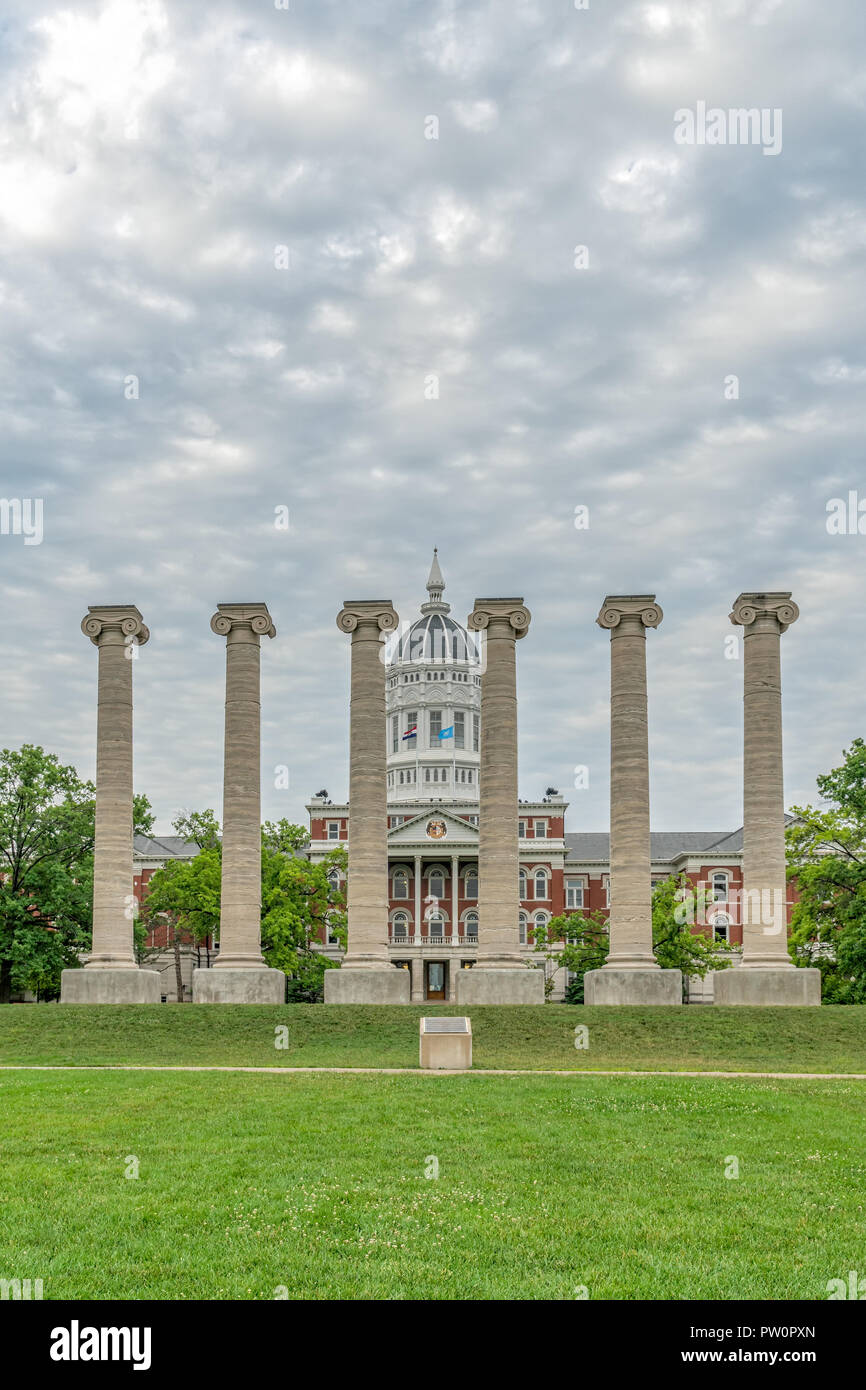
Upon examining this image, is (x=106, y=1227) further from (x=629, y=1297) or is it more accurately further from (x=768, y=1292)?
(x=768, y=1292)

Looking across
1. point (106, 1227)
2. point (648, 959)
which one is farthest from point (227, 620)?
point (106, 1227)

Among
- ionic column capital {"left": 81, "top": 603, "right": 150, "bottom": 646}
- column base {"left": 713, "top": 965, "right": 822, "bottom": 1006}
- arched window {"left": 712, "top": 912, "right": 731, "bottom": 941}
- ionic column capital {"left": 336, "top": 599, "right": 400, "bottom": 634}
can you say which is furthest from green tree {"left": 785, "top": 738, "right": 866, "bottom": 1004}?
arched window {"left": 712, "top": 912, "right": 731, "bottom": 941}

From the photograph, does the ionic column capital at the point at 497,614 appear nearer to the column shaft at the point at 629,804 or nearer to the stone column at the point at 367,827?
the stone column at the point at 367,827

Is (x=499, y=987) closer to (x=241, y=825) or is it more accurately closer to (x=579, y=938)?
(x=241, y=825)

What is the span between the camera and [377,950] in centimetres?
5059

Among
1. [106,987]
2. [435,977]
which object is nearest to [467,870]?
[435,977]

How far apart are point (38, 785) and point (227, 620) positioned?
19.0m

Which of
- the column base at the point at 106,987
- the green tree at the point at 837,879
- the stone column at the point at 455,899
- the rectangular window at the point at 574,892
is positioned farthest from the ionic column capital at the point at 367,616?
the rectangular window at the point at 574,892

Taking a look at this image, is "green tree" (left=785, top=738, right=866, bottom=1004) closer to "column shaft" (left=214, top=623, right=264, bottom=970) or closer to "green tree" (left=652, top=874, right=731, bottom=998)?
"green tree" (left=652, top=874, right=731, bottom=998)

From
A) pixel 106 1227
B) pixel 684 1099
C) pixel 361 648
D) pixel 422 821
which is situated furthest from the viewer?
pixel 422 821

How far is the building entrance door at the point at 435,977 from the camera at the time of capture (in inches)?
4330

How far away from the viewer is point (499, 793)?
51.2 m

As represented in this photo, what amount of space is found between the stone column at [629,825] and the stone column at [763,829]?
307 cm

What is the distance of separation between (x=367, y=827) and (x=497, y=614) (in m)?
10.4
